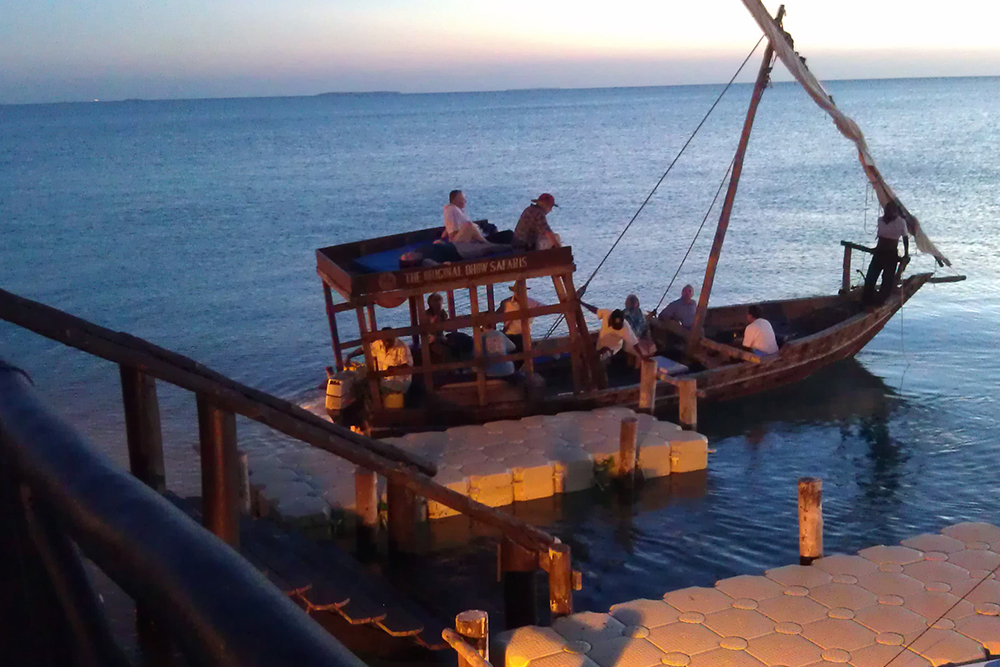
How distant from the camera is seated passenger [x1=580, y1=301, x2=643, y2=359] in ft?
52.9

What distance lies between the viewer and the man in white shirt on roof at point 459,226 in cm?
1464

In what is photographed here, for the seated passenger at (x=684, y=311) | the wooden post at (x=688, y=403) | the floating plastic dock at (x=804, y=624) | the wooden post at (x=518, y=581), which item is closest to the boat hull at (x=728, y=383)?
the wooden post at (x=688, y=403)

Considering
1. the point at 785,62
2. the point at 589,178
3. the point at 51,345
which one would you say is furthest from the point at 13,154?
the point at 785,62

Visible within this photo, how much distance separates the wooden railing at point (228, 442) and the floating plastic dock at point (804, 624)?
1.93 feet

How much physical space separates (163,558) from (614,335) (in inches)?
603

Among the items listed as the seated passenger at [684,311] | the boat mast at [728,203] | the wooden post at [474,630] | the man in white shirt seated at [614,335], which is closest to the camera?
the wooden post at [474,630]

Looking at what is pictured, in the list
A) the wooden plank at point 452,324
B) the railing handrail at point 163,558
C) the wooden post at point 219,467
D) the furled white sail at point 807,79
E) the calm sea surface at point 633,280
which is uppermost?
the furled white sail at point 807,79

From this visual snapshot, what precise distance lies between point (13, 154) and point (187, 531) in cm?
11279

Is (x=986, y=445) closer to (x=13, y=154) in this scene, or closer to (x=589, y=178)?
(x=589, y=178)

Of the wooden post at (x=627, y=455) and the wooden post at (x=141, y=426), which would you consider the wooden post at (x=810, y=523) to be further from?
the wooden post at (x=141, y=426)

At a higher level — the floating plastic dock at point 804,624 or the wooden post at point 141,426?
the wooden post at point 141,426

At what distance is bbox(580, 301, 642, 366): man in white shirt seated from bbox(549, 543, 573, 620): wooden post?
7.95m

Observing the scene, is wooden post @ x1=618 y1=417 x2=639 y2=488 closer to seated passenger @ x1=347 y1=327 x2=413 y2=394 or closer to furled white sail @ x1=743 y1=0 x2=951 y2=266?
seated passenger @ x1=347 y1=327 x2=413 y2=394

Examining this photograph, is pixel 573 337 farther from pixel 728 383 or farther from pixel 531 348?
pixel 728 383
